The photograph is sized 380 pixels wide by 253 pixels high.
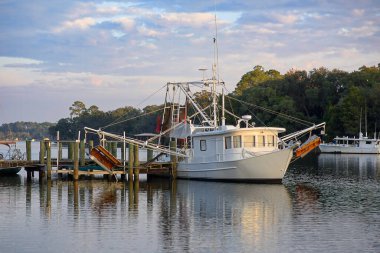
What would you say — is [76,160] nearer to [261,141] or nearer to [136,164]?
[136,164]

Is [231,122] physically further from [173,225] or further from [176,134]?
[173,225]

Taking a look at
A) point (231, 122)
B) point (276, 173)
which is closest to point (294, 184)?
point (276, 173)

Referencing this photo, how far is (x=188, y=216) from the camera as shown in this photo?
1485 inches

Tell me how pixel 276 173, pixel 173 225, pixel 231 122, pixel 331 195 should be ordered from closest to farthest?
pixel 173 225 → pixel 331 195 → pixel 276 173 → pixel 231 122

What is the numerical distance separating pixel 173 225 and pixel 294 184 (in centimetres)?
2207

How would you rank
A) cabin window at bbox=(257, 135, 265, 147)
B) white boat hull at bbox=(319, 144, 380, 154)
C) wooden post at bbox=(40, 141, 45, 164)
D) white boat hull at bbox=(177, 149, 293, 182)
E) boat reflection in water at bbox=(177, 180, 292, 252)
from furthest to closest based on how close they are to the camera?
white boat hull at bbox=(319, 144, 380, 154) < wooden post at bbox=(40, 141, 45, 164) < cabin window at bbox=(257, 135, 265, 147) < white boat hull at bbox=(177, 149, 293, 182) < boat reflection in water at bbox=(177, 180, 292, 252)

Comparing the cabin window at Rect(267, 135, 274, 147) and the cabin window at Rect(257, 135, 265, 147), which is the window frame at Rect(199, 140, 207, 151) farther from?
the cabin window at Rect(267, 135, 274, 147)

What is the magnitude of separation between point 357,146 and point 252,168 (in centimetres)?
6641

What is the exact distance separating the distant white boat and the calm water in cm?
5768

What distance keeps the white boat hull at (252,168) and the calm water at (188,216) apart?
864mm

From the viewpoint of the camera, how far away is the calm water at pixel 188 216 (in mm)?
30047

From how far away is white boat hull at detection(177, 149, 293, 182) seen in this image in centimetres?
5103

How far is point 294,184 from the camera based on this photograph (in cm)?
5509

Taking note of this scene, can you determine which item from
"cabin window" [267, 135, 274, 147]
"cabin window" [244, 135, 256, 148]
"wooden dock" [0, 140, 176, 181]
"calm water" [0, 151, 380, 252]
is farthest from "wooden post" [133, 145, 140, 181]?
"cabin window" [267, 135, 274, 147]
